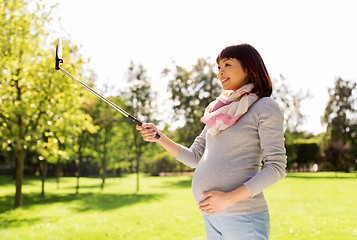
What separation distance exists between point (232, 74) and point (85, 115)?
11.5 meters

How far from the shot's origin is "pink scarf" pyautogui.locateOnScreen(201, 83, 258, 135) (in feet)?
6.87

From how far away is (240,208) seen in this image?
204 cm

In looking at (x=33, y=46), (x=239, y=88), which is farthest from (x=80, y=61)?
(x=239, y=88)

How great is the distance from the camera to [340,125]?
3925 centimetres

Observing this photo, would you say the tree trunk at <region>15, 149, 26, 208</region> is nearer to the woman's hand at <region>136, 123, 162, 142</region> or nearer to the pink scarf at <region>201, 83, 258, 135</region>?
the woman's hand at <region>136, 123, 162, 142</region>

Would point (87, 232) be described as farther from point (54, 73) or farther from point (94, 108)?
point (94, 108)

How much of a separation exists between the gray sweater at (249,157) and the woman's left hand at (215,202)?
0.33 feet

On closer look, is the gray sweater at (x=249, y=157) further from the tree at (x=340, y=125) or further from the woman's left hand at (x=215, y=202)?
the tree at (x=340, y=125)

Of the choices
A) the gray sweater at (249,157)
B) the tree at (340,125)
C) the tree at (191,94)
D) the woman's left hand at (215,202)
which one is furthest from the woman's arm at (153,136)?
the tree at (340,125)

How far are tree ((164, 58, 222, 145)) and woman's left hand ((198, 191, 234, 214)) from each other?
3000 cm

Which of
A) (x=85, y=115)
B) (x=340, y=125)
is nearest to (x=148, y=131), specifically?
(x=85, y=115)

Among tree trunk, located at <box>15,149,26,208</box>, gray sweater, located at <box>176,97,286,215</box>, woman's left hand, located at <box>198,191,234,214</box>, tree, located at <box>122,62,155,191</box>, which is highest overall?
tree, located at <box>122,62,155,191</box>

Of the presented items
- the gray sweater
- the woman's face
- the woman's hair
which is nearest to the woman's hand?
the gray sweater

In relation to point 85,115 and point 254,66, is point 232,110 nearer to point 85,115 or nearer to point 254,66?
point 254,66
